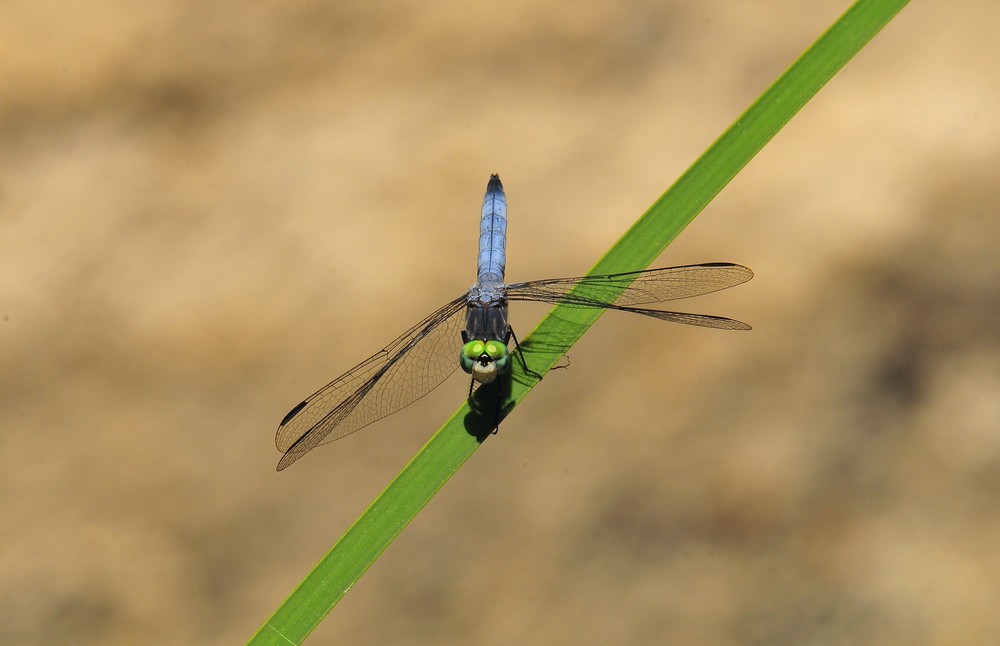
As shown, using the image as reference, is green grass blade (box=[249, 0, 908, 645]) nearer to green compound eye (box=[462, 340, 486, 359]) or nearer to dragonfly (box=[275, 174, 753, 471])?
dragonfly (box=[275, 174, 753, 471])

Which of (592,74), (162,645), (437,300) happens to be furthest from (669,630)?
(592,74)

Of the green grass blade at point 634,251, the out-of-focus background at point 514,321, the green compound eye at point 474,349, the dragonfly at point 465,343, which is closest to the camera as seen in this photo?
the green grass blade at point 634,251

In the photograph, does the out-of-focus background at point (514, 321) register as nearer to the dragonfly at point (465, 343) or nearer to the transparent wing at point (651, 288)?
the dragonfly at point (465, 343)

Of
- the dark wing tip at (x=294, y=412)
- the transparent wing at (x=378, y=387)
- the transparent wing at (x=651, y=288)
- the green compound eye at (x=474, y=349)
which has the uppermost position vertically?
the transparent wing at (x=651, y=288)

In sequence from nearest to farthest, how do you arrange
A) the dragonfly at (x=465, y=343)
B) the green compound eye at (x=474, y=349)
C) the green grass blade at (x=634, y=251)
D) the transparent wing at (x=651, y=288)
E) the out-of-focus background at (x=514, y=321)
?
1. the green grass blade at (x=634, y=251)
2. the transparent wing at (x=651, y=288)
3. the dragonfly at (x=465, y=343)
4. the green compound eye at (x=474, y=349)
5. the out-of-focus background at (x=514, y=321)

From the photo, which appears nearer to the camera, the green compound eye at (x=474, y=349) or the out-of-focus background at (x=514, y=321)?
the green compound eye at (x=474, y=349)

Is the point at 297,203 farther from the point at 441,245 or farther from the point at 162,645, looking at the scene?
the point at 162,645

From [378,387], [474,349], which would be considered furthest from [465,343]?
[378,387]

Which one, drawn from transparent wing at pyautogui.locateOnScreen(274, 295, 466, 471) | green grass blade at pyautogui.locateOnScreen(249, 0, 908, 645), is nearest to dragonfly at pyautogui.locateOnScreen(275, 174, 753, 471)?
transparent wing at pyautogui.locateOnScreen(274, 295, 466, 471)

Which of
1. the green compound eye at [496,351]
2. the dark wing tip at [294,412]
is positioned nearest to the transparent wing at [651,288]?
the green compound eye at [496,351]
